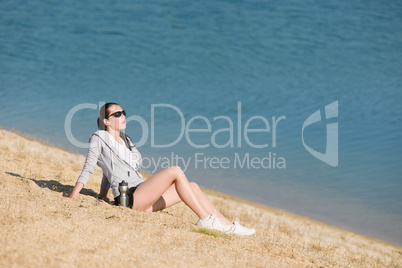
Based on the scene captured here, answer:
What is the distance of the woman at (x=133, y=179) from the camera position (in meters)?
5.78

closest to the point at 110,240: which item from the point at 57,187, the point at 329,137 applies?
the point at 57,187

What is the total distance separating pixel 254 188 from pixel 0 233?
7.29 meters

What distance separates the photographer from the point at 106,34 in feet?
88.1

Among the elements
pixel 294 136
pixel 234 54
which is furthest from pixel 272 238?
pixel 234 54

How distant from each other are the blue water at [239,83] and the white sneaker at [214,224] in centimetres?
453

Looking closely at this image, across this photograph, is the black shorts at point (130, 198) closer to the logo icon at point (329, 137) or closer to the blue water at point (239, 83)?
the blue water at point (239, 83)

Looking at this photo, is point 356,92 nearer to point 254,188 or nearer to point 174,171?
point 254,188

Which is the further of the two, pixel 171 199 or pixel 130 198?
pixel 171 199

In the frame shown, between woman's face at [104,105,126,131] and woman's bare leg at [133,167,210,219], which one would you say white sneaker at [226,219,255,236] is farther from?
woman's face at [104,105,126,131]

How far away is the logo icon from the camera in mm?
13031

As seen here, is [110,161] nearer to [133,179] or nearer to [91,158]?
[91,158]

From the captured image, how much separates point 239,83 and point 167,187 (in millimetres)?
14471

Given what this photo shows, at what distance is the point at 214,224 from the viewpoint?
5.72m

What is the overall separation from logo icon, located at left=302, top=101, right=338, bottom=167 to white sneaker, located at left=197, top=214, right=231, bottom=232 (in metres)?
7.44
